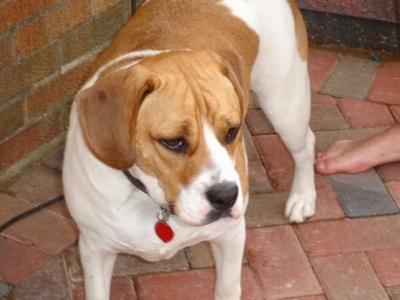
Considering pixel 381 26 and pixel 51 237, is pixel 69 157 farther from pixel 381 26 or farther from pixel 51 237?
pixel 381 26

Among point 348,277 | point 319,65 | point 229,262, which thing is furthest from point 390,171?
point 229,262

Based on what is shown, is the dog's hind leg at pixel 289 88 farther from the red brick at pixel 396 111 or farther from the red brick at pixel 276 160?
the red brick at pixel 396 111

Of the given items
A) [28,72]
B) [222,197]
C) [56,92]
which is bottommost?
[56,92]

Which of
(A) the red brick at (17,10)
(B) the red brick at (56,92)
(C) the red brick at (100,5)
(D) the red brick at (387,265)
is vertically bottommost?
(D) the red brick at (387,265)

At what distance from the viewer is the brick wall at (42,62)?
3480 millimetres

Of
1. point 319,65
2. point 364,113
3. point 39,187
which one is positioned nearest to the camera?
point 39,187

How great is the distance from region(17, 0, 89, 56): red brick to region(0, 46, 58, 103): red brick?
0.05 metres

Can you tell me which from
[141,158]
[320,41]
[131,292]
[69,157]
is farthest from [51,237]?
[320,41]

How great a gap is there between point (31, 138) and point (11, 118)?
18cm

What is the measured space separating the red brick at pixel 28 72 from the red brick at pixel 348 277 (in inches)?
50.1

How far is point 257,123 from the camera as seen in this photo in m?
4.13

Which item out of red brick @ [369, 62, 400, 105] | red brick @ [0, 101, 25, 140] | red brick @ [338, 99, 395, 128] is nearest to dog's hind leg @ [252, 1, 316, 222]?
red brick @ [338, 99, 395, 128]

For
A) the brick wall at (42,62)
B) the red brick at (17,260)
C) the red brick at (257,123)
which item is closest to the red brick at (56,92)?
the brick wall at (42,62)

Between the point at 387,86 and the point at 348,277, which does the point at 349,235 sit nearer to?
the point at 348,277
